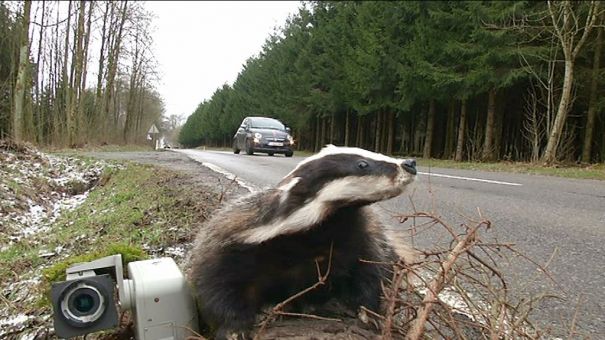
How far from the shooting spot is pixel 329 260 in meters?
1.99

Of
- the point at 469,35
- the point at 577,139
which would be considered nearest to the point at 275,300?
the point at 469,35

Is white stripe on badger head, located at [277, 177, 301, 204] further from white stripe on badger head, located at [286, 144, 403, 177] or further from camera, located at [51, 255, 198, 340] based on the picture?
camera, located at [51, 255, 198, 340]

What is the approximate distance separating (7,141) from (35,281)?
9.63 m

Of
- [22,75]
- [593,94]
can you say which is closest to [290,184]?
[22,75]

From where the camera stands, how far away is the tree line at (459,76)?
1756cm

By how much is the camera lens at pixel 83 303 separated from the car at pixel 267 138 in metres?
17.3

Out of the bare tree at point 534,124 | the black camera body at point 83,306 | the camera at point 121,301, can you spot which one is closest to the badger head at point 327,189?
the camera at point 121,301

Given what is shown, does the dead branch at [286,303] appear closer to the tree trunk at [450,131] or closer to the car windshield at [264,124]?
the car windshield at [264,124]

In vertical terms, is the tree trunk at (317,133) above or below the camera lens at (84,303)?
above

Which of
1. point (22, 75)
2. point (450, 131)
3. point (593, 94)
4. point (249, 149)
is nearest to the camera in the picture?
point (22, 75)

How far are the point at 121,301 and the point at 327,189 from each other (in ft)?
3.10

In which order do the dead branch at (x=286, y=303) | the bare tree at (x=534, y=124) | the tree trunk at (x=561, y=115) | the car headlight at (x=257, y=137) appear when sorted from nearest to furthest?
the dead branch at (x=286, y=303) → the tree trunk at (x=561, y=115) → the bare tree at (x=534, y=124) → the car headlight at (x=257, y=137)

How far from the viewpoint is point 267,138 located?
19312 mm

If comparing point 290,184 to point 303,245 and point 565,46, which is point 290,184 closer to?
point 303,245
